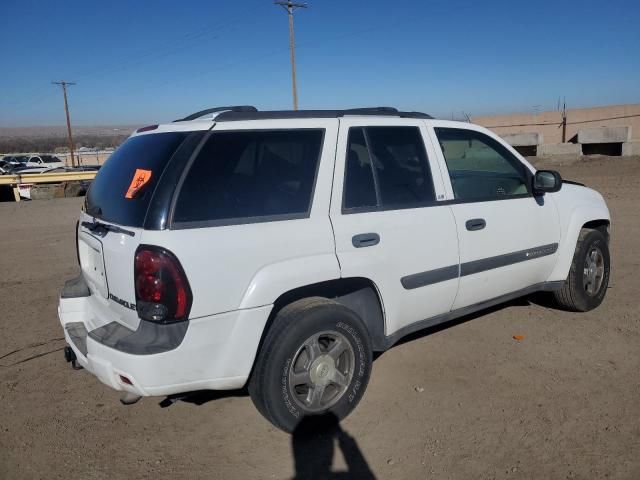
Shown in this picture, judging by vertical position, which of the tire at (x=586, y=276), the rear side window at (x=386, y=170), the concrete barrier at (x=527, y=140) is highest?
the rear side window at (x=386, y=170)

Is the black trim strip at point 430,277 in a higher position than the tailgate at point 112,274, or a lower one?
lower

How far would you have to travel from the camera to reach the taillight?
8.48 ft

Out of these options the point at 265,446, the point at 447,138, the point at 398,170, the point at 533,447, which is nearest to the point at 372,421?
the point at 265,446

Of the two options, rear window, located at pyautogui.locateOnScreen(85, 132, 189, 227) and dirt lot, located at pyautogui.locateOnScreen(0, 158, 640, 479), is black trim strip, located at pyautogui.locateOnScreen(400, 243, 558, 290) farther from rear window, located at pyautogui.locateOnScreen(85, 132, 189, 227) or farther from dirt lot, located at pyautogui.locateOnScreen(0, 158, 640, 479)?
rear window, located at pyautogui.locateOnScreen(85, 132, 189, 227)

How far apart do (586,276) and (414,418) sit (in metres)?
2.57

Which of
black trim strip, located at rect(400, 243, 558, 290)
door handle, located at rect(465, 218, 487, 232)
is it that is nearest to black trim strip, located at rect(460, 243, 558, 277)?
black trim strip, located at rect(400, 243, 558, 290)

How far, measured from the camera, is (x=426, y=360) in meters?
4.13

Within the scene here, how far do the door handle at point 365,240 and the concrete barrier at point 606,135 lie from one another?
2263 centimetres

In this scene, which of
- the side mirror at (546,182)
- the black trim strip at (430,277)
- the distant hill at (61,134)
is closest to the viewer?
the black trim strip at (430,277)

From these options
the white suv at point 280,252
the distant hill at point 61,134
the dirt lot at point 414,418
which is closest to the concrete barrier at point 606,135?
the dirt lot at point 414,418

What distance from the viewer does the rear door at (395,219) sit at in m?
3.21

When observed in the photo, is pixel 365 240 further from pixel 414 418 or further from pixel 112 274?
pixel 112 274

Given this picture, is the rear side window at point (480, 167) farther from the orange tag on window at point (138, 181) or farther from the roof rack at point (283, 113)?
the orange tag on window at point (138, 181)

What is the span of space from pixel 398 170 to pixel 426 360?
153 cm
